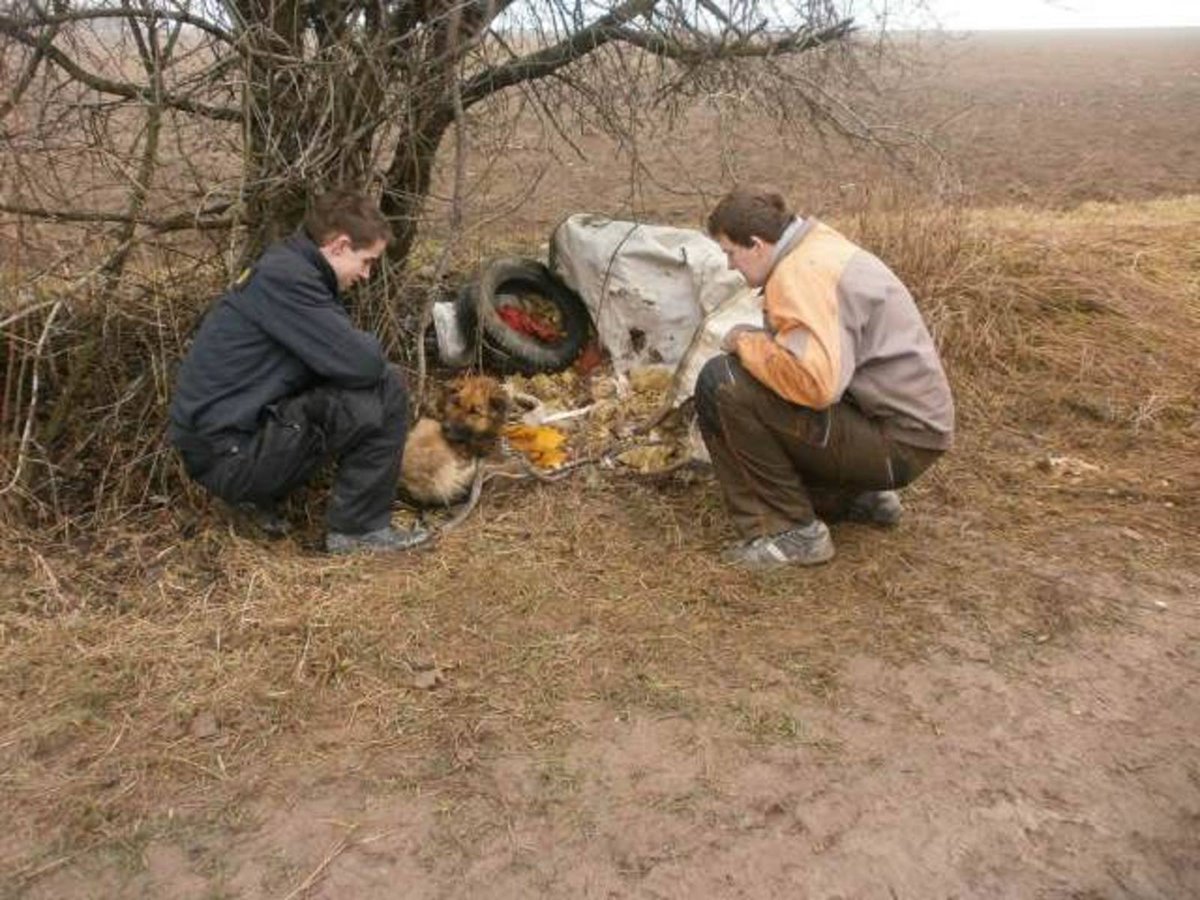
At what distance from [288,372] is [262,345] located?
0.13m

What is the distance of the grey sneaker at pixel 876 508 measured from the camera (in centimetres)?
396

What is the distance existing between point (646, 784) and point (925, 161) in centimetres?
434

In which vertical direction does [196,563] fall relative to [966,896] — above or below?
above

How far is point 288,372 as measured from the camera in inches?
142

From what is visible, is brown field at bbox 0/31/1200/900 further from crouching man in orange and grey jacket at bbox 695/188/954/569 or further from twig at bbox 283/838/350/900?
crouching man in orange and grey jacket at bbox 695/188/954/569

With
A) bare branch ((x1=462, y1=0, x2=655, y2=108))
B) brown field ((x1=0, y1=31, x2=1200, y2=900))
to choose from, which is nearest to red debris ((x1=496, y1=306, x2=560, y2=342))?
bare branch ((x1=462, y1=0, x2=655, y2=108))

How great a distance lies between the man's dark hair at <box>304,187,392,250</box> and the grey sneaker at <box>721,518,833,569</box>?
1688 millimetres

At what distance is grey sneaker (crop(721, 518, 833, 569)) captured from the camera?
3.69m

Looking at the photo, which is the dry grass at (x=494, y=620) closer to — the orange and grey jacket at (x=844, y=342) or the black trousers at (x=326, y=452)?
the black trousers at (x=326, y=452)

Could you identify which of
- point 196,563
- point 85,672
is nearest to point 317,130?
point 196,563

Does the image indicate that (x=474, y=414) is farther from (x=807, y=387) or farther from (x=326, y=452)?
(x=807, y=387)

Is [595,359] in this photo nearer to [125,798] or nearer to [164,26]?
[164,26]

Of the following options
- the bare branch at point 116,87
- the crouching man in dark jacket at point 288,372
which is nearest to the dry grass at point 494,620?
the crouching man in dark jacket at point 288,372

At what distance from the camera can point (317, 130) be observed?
4121 millimetres
